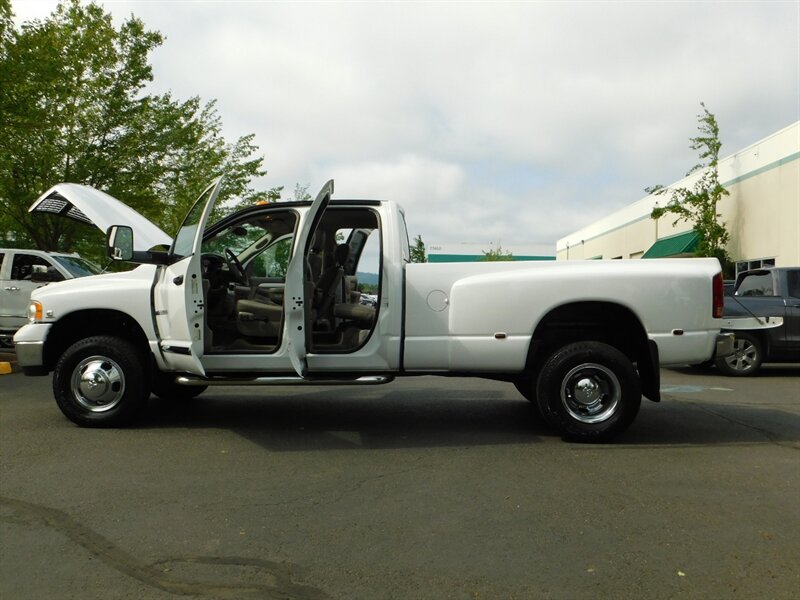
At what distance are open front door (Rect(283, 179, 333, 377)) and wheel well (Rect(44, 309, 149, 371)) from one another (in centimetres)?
167

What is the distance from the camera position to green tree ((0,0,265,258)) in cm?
1584

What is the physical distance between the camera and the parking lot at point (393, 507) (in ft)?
11.5

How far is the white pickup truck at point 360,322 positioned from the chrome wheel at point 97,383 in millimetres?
12

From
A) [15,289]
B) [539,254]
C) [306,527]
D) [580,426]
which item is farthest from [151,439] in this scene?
[539,254]

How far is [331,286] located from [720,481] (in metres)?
3.70

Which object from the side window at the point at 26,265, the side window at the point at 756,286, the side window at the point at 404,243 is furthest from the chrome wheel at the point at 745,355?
the side window at the point at 26,265

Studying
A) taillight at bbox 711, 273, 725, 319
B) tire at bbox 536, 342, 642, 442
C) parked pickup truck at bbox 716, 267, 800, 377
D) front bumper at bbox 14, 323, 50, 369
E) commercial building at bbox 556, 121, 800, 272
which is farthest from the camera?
commercial building at bbox 556, 121, 800, 272

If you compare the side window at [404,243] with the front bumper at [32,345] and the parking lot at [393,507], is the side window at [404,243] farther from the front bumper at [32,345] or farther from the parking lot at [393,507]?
the front bumper at [32,345]

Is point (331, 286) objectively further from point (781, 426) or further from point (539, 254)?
point (539, 254)

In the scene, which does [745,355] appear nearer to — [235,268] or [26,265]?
[235,268]

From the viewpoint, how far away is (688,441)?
6508 mm

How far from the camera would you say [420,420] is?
24.3 ft

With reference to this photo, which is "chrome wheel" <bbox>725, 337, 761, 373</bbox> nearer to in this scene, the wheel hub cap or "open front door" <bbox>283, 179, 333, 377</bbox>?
the wheel hub cap

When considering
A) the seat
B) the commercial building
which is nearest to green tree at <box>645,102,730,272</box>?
the commercial building
